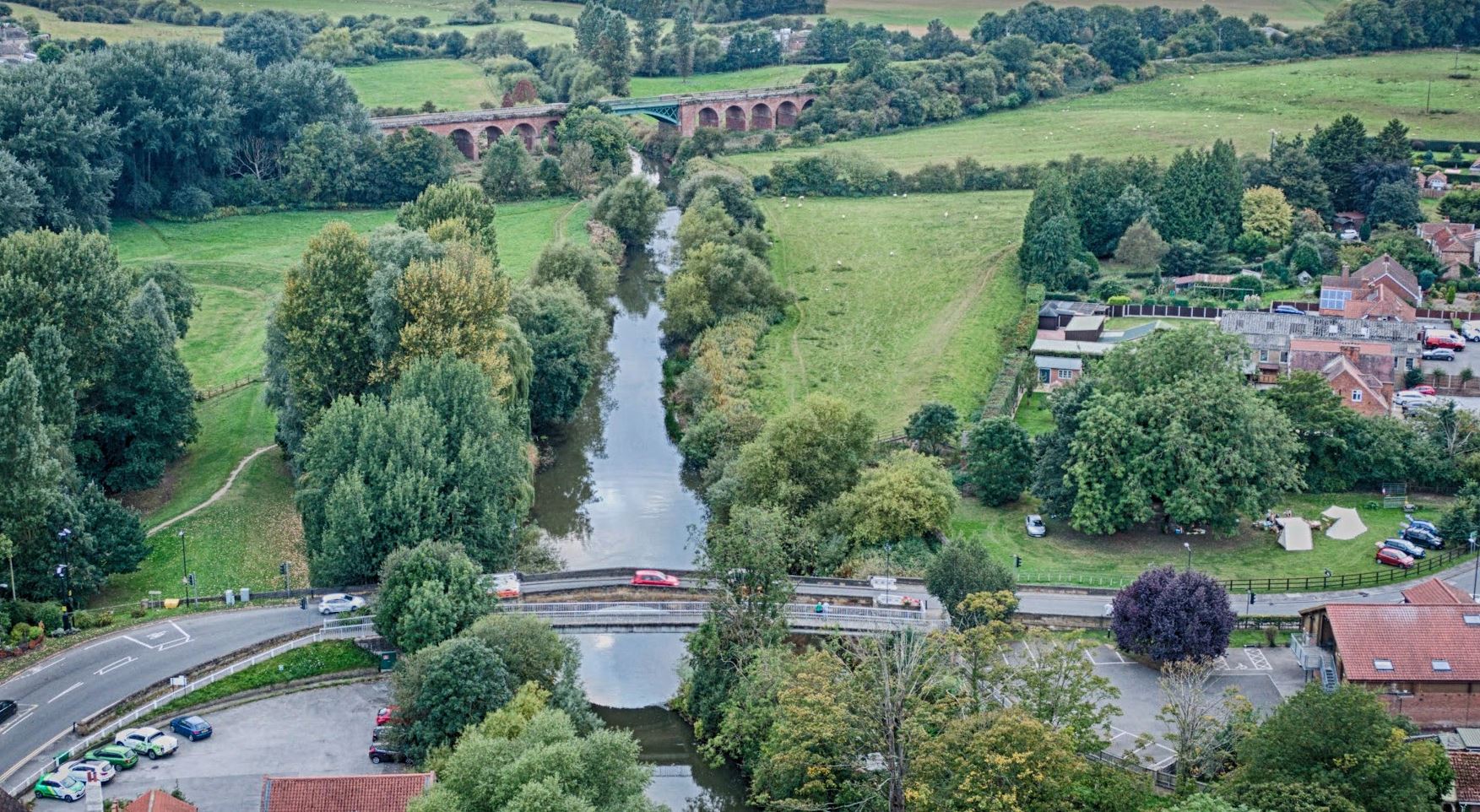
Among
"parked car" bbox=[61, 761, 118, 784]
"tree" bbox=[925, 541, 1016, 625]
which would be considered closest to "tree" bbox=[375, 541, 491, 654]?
"parked car" bbox=[61, 761, 118, 784]

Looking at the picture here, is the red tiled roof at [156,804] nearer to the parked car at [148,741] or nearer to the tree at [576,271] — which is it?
the parked car at [148,741]

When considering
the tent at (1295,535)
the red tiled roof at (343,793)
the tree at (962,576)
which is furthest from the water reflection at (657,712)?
the tent at (1295,535)

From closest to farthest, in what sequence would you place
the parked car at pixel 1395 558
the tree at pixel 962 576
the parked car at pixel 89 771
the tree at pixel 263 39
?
the parked car at pixel 89 771, the tree at pixel 962 576, the parked car at pixel 1395 558, the tree at pixel 263 39

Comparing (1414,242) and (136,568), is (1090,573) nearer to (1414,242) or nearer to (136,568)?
(136,568)

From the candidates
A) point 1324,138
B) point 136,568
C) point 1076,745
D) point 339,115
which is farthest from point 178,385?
point 1324,138

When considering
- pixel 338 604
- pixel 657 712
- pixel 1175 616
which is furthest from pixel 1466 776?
pixel 338 604

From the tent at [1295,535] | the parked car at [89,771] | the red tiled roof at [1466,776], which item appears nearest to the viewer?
the red tiled roof at [1466,776]

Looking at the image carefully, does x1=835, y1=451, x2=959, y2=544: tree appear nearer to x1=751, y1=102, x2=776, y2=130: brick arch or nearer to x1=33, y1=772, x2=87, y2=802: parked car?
x1=33, y1=772, x2=87, y2=802: parked car
